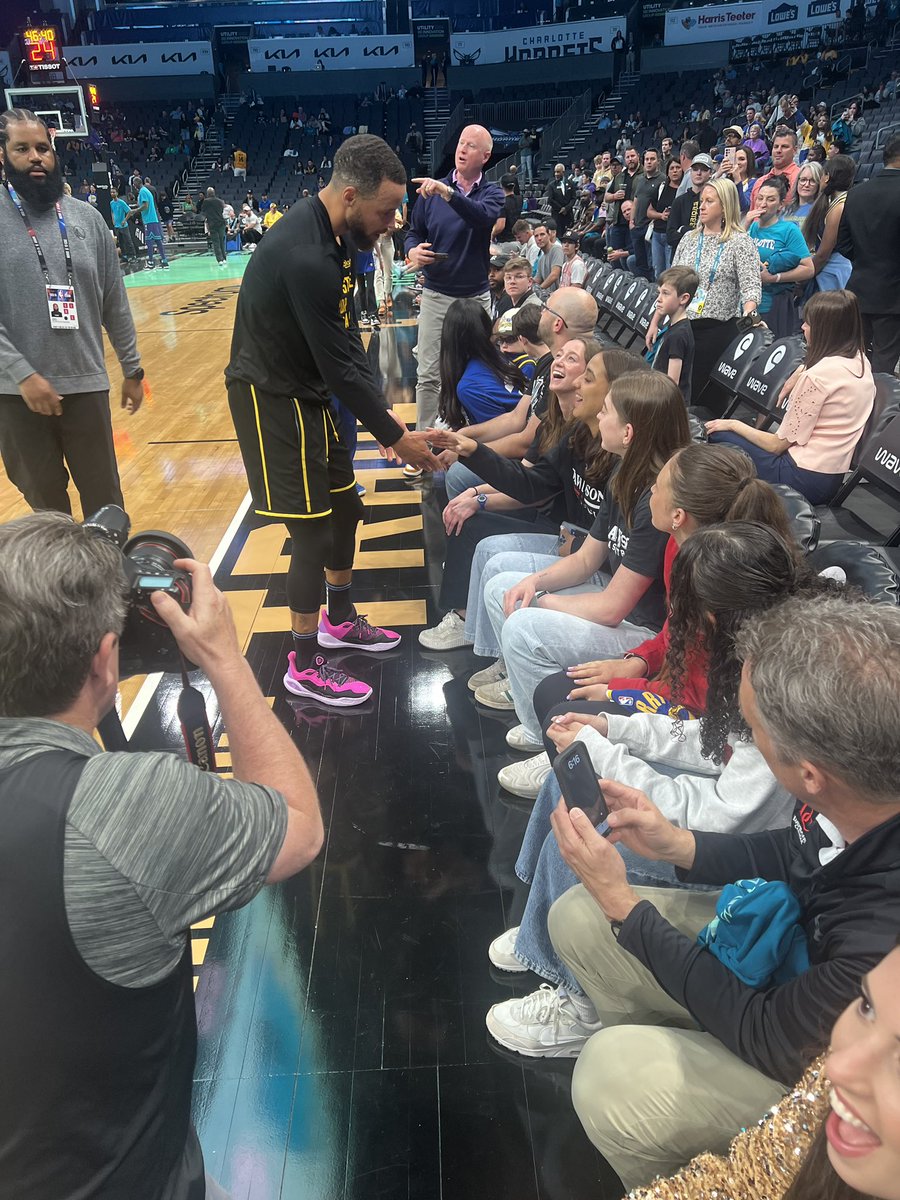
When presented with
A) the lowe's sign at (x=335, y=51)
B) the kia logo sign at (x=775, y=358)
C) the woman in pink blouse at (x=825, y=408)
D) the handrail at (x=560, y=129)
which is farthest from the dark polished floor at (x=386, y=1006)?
the lowe's sign at (x=335, y=51)

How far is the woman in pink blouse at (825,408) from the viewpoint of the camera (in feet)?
9.96

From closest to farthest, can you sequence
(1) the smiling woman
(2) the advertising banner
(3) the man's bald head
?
(1) the smiling woman, (3) the man's bald head, (2) the advertising banner

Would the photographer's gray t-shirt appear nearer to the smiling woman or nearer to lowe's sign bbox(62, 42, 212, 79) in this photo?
the smiling woman

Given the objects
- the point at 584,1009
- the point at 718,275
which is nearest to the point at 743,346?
the point at 718,275

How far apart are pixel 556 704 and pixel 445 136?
91.1 ft

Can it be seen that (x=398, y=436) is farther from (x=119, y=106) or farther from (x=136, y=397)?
(x=119, y=106)

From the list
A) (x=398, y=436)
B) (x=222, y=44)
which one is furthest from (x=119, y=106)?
(x=398, y=436)

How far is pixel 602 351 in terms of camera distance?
9.33 ft

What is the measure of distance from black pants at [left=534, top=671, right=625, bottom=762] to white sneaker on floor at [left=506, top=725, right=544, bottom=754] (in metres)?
0.35

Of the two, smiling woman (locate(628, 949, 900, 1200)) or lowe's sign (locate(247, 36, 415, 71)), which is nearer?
smiling woman (locate(628, 949, 900, 1200))

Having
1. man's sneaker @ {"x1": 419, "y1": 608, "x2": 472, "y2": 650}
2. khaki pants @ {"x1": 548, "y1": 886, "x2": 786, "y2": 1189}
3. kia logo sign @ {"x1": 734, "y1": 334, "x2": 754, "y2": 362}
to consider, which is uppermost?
kia logo sign @ {"x1": 734, "y1": 334, "x2": 754, "y2": 362}

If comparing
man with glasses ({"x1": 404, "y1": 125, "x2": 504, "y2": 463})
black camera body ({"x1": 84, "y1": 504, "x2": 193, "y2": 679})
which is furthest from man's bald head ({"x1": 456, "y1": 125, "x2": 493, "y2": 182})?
black camera body ({"x1": 84, "y1": 504, "x2": 193, "y2": 679})

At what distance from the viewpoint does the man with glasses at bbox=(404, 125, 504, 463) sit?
4.63 meters

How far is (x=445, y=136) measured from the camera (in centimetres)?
2612
